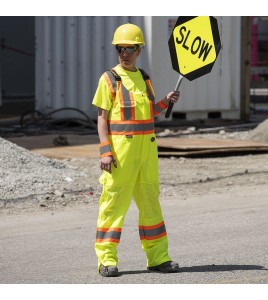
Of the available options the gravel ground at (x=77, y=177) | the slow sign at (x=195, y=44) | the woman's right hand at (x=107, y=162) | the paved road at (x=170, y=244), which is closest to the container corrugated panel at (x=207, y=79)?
the gravel ground at (x=77, y=177)

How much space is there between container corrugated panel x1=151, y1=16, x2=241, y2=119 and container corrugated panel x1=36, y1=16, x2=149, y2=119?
54 centimetres

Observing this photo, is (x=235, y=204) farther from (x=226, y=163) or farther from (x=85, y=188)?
(x=226, y=163)

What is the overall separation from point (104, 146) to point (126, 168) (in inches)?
9.1

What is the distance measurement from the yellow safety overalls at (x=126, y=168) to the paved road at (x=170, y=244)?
0.91 ft

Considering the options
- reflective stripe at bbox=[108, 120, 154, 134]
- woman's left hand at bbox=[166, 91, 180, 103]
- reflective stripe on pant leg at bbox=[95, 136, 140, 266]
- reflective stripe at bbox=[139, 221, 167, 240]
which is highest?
woman's left hand at bbox=[166, 91, 180, 103]

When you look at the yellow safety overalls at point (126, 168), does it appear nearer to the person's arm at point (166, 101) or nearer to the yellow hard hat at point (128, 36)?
the person's arm at point (166, 101)

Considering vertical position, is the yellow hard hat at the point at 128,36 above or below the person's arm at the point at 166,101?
above

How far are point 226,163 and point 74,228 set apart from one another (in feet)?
17.9

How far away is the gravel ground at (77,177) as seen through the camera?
11820 millimetres

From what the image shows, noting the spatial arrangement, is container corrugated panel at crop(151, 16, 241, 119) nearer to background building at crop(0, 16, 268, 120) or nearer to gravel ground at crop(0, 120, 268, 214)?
background building at crop(0, 16, 268, 120)

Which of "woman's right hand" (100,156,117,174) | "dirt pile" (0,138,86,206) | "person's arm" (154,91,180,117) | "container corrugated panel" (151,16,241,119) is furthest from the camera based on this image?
"container corrugated panel" (151,16,241,119)

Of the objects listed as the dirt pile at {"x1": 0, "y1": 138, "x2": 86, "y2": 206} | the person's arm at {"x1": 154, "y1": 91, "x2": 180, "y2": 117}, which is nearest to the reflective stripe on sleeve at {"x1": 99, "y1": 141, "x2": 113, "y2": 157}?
the person's arm at {"x1": 154, "y1": 91, "x2": 180, "y2": 117}

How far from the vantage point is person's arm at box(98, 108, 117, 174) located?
7.77 metres

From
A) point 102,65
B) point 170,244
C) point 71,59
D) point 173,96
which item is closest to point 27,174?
point 170,244
